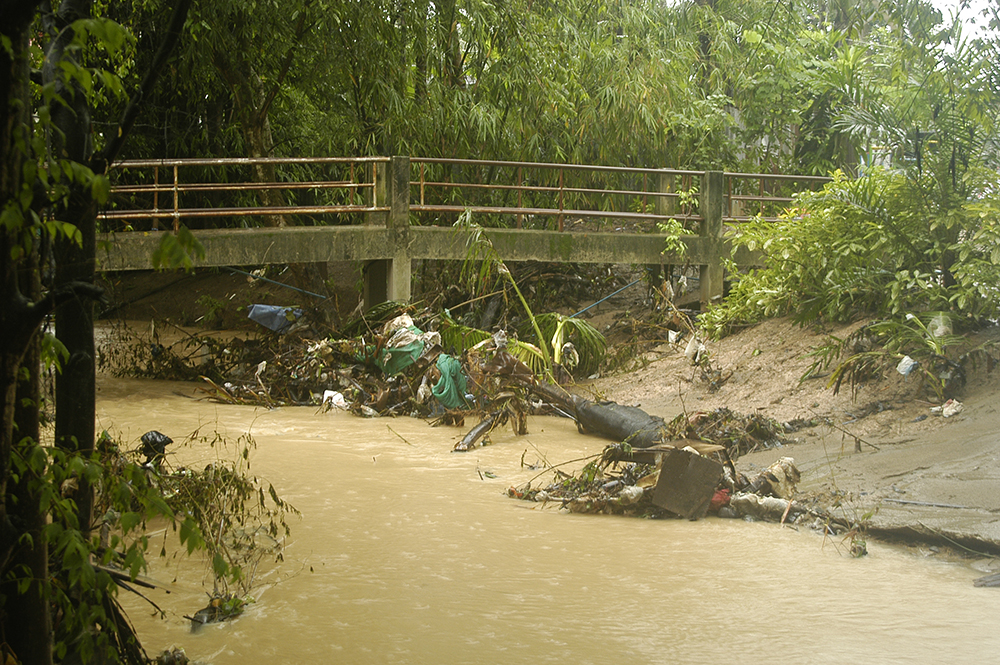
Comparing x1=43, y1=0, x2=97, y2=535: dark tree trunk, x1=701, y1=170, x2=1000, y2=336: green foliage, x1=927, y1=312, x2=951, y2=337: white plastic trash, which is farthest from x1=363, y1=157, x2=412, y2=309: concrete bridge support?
x1=43, y1=0, x2=97, y2=535: dark tree trunk

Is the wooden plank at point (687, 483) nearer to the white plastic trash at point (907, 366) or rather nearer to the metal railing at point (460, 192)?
the white plastic trash at point (907, 366)

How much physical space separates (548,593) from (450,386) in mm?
4986

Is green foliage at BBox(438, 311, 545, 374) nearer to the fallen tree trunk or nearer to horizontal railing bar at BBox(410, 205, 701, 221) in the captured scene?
the fallen tree trunk

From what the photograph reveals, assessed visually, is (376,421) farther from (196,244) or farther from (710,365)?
(196,244)

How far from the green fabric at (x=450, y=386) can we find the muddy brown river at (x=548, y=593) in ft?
8.17

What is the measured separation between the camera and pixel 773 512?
6.33 m

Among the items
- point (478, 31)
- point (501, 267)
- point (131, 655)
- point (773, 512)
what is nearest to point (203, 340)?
point (501, 267)

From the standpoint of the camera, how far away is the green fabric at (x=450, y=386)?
9.91 metres

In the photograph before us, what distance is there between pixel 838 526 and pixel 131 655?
4459mm

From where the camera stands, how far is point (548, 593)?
509 centimetres

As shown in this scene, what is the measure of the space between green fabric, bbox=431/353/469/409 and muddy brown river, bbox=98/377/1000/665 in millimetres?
2489

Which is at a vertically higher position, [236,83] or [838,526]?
[236,83]

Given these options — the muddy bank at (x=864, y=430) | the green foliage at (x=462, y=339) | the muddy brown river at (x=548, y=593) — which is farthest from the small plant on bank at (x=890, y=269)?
the muddy brown river at (x=548, y=593)

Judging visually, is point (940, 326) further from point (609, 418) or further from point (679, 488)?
point (679, 488)
